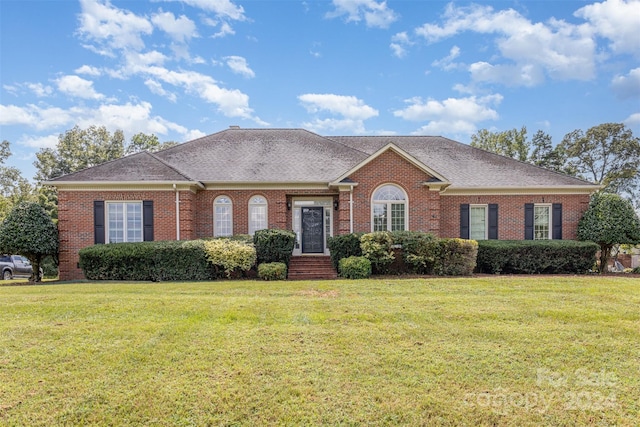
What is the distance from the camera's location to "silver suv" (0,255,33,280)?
18.9 m

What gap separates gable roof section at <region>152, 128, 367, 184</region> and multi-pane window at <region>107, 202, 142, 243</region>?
8.79 feet

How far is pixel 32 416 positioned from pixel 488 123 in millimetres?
37208

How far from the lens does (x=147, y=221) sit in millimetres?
14062

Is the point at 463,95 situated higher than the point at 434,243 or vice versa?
the point at 463,95

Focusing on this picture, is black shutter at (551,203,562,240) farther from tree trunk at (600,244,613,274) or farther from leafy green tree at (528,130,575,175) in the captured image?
leafy green tree at (528,130,575,175)

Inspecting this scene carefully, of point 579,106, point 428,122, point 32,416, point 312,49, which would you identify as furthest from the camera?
point 428,122

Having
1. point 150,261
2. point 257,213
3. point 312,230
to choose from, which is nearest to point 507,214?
point 312,230

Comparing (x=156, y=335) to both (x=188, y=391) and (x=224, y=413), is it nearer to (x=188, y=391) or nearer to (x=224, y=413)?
(x=188, y=391)

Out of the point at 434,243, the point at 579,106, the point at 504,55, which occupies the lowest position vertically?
the point at 434,243

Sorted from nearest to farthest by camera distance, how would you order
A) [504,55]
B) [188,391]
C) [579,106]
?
[188,391] < [504,55] < [579,106]

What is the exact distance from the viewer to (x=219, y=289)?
384 inches

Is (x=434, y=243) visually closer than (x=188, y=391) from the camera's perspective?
No

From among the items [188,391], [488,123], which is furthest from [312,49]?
[488,123]

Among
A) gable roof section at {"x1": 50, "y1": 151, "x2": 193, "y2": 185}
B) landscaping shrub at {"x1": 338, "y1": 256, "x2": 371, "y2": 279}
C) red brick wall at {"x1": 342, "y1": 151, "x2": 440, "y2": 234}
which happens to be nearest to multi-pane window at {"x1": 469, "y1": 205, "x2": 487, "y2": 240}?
red brick wall at {"x1": 342, "y1": 151, "x2": 440, "y2": 234}
